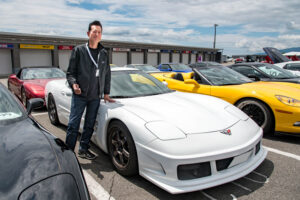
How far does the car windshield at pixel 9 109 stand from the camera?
212cm

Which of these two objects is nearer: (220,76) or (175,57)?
(220,76)

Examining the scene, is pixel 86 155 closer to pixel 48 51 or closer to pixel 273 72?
pixel 273 72

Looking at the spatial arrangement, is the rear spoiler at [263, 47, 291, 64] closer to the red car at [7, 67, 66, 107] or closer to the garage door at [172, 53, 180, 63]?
the red car at [7, 67, 66, 107]

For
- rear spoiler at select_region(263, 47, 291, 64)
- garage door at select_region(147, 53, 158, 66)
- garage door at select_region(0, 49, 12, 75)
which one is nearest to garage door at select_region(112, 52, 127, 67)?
garage door at select_region(147, 53, 158, 66)

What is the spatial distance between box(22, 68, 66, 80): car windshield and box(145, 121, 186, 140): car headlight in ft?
19.3

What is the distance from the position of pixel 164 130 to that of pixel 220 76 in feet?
10.8

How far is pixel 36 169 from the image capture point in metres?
1.45

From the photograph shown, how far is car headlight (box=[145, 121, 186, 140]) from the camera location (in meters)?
2.28

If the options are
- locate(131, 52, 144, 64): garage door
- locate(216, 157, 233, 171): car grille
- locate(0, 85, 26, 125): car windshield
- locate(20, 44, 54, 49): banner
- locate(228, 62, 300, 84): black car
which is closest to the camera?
locate(0, 85, 26, 125): car windshield

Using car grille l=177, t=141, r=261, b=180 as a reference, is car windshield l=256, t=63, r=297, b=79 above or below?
above

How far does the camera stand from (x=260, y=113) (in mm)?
4137

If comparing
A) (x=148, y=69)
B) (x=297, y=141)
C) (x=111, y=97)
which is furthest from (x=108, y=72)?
(x=148, y=69)

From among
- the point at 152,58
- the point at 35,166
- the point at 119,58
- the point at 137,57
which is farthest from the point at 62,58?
the point at 35,166

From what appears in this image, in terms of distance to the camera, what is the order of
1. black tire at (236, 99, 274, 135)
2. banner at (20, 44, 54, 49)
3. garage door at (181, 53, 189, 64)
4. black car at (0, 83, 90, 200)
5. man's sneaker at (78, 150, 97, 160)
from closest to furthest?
black car at (0, 83, 90, 200), man's sneaker at (78, 150, 97, 160), black tire at (236, 99, 274, 135), banner at (20, 44, 54, 49), garage door at (181, 53, 189, 64)
